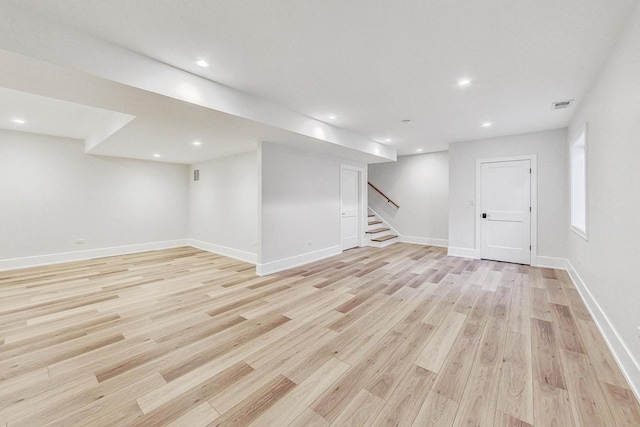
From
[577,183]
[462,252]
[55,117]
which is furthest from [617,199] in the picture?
[55,117]

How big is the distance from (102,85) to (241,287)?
2898mm

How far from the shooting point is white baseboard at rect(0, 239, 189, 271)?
4.93 meters

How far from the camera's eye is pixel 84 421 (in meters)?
1.53

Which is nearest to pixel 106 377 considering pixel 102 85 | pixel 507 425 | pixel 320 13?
pixel 102 85

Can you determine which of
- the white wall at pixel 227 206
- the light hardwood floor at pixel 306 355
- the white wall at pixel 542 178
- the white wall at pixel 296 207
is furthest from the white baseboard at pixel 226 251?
the white wall at pixel 542 178

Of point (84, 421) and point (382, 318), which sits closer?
point (84, 421)

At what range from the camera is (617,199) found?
217 cm

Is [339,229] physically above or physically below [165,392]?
above

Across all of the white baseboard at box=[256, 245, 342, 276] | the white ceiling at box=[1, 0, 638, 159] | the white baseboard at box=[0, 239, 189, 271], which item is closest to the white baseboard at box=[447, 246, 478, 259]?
the white baseboard at box=[256, 245, 342, 276]

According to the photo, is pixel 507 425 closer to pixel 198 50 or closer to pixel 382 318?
pixel 382 318

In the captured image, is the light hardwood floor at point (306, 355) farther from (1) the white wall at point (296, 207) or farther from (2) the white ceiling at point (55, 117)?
(2) the white ceiling at point (55, 117)

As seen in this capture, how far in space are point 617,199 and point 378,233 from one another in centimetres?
594

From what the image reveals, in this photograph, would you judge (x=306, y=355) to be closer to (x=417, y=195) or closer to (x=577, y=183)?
(x=577, y=183)

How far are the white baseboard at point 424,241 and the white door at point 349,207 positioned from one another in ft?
5.73
